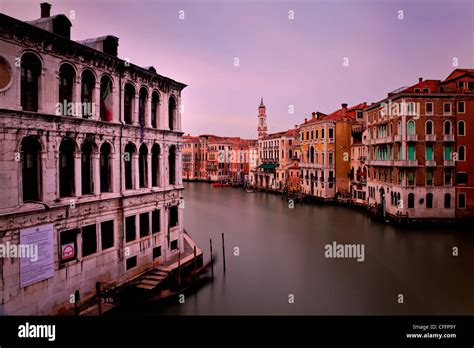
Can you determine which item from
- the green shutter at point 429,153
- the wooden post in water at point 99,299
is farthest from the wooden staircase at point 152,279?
the green shutter at point 429,153

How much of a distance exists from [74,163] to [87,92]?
1.11 m

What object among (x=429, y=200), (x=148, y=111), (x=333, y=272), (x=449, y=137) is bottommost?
(x=333, y=272)

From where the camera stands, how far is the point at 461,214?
11875 mm

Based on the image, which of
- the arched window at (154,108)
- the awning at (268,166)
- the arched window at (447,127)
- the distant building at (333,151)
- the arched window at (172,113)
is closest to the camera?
the arched window at (154,108)

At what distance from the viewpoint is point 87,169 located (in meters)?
5.40

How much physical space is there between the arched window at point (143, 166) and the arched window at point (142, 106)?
0.48 m

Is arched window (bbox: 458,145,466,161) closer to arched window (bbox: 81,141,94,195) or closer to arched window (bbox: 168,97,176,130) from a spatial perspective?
arched window (bbox: 168,97,176,130)

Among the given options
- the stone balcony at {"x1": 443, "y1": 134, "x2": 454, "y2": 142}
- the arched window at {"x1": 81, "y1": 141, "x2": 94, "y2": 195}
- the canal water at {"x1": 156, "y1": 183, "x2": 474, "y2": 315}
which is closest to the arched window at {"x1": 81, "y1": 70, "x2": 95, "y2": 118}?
the arched window at {"x1": 81, "y1": 141, "x2": 94, "y2": 195}

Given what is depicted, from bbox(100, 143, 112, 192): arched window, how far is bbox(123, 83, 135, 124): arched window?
2.32 ft

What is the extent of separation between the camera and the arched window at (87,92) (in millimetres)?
5203

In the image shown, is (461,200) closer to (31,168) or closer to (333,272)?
(333,272)

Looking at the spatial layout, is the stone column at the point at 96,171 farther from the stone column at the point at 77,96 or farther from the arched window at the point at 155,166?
the arched window at the point at 155,166

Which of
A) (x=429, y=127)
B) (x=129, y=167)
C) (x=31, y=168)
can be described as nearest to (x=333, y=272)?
(x=129, y=167)

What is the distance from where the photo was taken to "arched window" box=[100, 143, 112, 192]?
567cm
